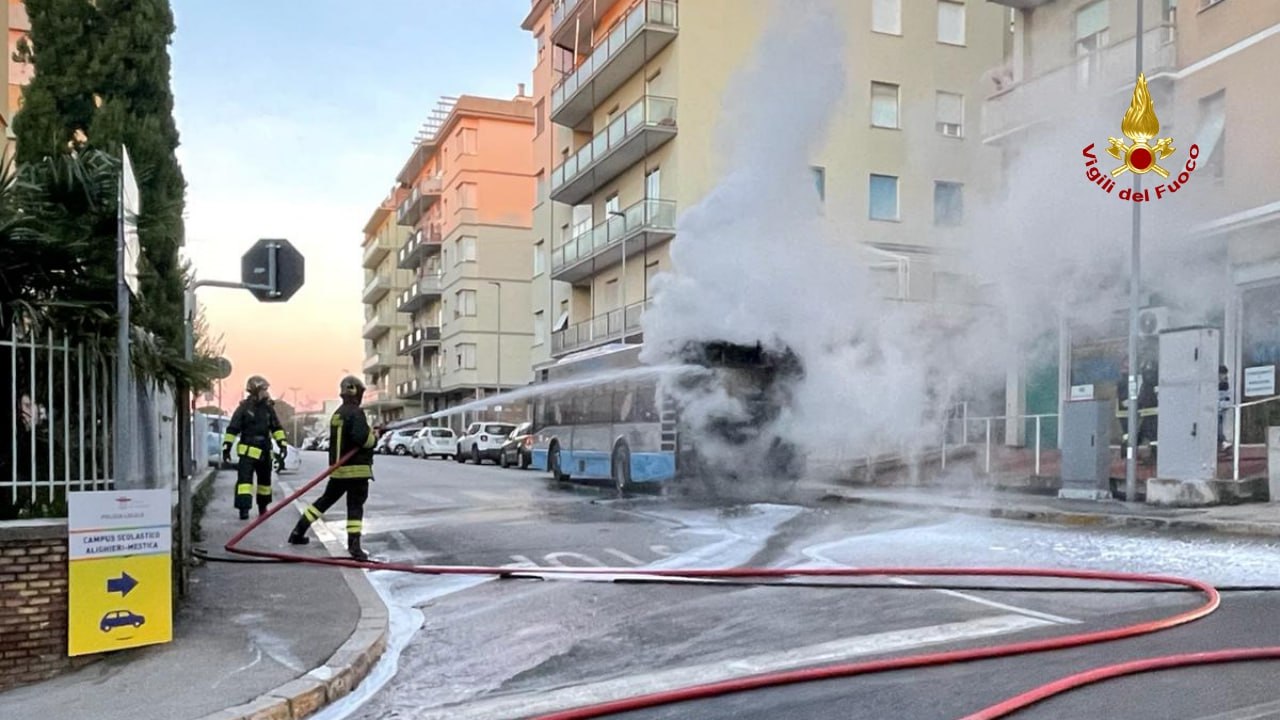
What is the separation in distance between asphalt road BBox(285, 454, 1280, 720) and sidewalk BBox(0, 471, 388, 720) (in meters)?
0.22

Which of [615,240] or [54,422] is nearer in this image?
[54,422]

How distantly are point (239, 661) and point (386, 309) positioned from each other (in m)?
77.3

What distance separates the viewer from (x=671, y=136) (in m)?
29.6

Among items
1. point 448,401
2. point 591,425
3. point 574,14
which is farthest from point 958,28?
point 448,401

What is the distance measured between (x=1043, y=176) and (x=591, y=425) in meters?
8.63

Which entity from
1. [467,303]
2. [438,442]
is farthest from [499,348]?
[438,442]

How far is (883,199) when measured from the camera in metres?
16.8

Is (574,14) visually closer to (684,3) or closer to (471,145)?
(684,3)

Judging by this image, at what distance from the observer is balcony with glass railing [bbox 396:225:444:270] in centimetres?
6231

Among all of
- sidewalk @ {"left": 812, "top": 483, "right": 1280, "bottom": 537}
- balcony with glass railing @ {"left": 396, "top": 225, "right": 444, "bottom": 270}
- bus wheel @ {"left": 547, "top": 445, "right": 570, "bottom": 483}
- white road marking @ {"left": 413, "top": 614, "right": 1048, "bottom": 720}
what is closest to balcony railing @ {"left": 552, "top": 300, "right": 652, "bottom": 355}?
bus wheel @ {"left": 547, "top": 445, "right": 570, "bottom": 483}

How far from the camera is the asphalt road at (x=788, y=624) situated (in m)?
4.71

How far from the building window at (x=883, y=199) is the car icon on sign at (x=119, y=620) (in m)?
13.4

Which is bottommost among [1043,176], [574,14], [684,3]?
[1043,176]

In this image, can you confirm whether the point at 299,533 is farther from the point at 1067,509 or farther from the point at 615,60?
the point at 615,60
